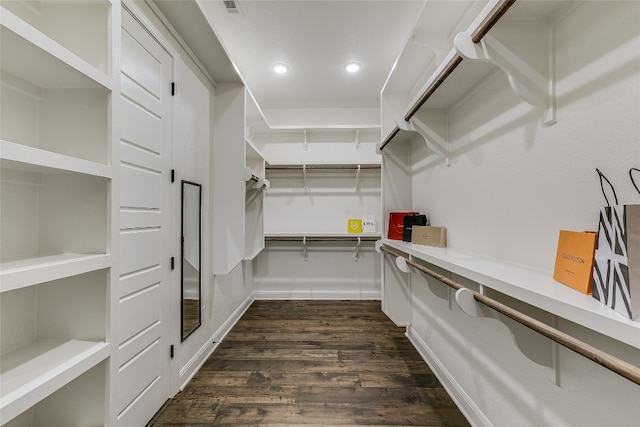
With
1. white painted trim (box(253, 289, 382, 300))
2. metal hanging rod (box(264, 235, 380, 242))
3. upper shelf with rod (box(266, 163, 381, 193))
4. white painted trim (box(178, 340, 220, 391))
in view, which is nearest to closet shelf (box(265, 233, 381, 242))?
metal hanging rod (box(264, 235, 380, 242))

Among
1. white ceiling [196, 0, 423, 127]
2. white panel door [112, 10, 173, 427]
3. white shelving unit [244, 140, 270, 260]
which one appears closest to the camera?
white panel door [112, 10, 173, 427]

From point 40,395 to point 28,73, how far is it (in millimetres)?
999

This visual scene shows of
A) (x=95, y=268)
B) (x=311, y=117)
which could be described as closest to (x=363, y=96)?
(x=311, y=117)

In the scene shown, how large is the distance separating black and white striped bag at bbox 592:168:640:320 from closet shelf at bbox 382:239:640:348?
28 mm

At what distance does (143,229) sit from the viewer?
4.84 ft

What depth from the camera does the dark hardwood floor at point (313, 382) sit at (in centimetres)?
158

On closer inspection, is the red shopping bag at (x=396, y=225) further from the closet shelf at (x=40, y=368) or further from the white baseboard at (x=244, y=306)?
the closet shelf at (x=40, y=368)

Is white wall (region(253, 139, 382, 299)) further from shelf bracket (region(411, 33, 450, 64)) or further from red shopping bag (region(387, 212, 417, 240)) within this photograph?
shelf bracket (region(411, 33, 450, 64))

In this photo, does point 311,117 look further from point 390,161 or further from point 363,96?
point 390,161

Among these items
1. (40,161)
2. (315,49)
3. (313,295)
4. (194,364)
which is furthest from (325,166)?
(40,161)

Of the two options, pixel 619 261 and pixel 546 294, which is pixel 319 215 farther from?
pixel 619 261

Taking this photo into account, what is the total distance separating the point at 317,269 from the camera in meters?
3.79

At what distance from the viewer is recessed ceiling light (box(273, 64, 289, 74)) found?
9.13 feet

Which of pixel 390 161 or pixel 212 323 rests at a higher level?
pixel 390 161
